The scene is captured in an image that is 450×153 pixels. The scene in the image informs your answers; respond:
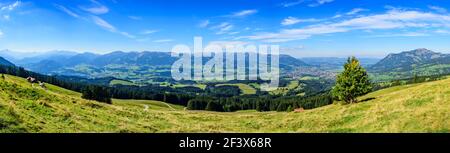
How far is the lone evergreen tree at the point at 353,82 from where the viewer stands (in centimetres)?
5978

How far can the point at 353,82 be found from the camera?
59.8 metres

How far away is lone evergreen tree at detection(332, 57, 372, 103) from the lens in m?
59.8
